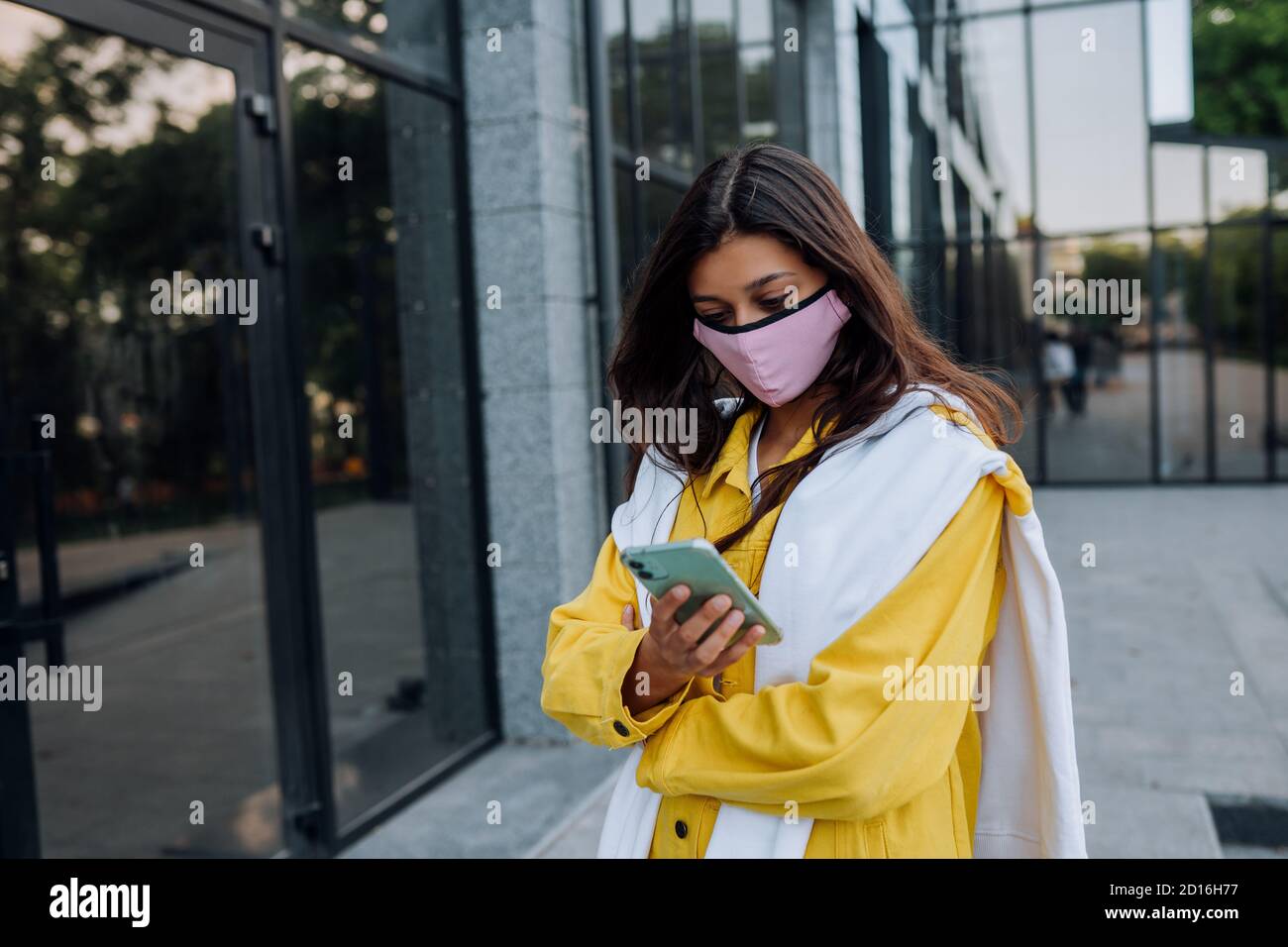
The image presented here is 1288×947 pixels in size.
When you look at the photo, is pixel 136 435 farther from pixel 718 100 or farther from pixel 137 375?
pixel 718 100

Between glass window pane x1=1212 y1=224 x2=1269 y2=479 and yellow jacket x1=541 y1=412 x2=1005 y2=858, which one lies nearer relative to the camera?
yellow jacket x1=541 y1=412 x2=1005 y2=858

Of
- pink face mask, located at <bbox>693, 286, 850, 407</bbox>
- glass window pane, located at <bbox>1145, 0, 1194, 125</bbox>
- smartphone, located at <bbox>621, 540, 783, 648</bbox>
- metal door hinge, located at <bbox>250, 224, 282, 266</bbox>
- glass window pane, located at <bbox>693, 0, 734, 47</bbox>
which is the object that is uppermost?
glass window pane, located at <bbox>1145, 0, 1194, 125</bbox>

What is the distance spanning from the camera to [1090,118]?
1344cm

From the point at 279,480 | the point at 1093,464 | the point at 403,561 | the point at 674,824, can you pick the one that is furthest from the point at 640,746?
the point at 1093,464

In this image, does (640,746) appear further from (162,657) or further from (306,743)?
(162,657)

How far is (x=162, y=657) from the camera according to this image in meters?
6.33

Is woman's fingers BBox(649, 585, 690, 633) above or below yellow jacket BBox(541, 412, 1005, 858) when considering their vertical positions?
above

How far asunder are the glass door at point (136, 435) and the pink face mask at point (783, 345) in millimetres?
3434

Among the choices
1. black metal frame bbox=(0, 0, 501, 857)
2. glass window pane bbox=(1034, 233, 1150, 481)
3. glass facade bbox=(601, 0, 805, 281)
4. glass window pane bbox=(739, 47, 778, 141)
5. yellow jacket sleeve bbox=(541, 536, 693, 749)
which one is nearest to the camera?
yellow jacket sleeve bbox=(541, 536, 693, 749)

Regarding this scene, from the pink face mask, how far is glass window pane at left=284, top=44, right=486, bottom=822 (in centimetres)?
305

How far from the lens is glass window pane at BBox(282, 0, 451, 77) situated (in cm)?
433

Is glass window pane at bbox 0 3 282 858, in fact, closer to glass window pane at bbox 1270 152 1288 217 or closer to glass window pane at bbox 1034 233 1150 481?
glass window pane at bbox 1034 233 1150 481

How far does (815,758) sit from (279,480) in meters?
2.95

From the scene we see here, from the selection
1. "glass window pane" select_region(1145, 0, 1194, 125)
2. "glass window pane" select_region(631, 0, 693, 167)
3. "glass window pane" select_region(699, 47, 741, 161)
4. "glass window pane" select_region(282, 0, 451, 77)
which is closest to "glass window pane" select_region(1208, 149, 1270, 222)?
"glass window pane" select_region(1145, 0, 1194, 125)
